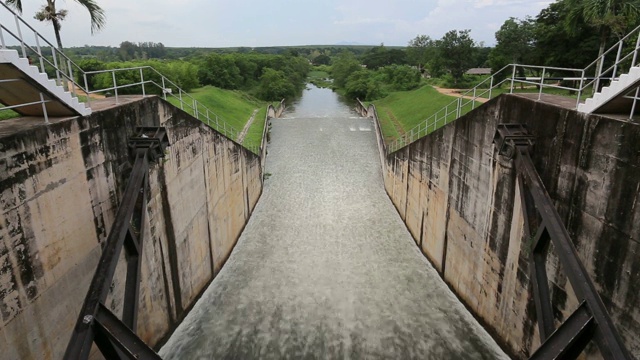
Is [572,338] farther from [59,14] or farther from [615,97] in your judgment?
[59,14]

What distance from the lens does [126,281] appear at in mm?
7609

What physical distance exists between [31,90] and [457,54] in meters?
49.6

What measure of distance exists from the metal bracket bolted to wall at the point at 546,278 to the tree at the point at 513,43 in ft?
120

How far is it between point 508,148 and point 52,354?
978 cm

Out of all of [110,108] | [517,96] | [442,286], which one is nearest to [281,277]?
[442,286]

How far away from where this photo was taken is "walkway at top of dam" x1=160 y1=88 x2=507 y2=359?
11.0 m

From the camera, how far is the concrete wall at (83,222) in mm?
6102

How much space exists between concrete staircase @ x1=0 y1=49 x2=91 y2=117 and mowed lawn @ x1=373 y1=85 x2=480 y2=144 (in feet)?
75.0

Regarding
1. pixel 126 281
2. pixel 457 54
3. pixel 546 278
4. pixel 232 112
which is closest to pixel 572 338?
pixel 546 278

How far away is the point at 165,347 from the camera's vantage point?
1076 cm

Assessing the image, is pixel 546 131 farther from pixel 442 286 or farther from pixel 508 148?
pixel 442 286

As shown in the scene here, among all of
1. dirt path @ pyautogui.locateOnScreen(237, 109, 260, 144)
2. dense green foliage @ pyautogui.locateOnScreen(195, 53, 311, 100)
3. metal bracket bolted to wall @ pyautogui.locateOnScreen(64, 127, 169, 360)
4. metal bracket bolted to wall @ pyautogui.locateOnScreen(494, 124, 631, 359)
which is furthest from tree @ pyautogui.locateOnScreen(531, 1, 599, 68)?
dense green foliage @ pyautogui.locateOnScreen(195, 53, 311, 100)

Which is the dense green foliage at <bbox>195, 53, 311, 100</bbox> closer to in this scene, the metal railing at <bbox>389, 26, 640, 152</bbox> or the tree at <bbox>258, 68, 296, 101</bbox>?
the tree at <bbox>258, 68, 296, 101</bbox>

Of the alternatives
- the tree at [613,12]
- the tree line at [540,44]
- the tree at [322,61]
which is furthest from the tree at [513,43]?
the tree at [322,61]
